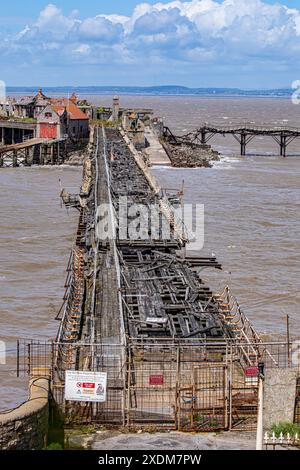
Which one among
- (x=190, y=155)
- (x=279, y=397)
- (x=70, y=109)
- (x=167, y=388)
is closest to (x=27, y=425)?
(x=167, y=388)

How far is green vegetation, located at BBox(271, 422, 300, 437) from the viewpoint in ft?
41.5

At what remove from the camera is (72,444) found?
498 inches

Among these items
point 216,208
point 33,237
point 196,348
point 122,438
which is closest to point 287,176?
A: point 216,208

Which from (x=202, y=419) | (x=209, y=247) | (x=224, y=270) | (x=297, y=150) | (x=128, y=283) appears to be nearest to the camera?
(x=202, y=419)

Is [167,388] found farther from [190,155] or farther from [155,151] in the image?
[155,151]

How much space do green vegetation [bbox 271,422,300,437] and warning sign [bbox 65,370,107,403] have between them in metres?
2.75

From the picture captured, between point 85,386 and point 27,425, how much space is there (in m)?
2.08

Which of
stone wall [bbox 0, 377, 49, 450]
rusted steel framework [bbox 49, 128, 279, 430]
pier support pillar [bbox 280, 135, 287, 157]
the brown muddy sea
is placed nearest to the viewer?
stone wall [bbox 0, 377, 49, 450]

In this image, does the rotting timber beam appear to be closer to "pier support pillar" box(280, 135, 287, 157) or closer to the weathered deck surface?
the weathered deck surface

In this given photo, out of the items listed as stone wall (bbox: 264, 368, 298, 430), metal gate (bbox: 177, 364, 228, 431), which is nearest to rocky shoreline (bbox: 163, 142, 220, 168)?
metal gate (bbox: 177, 364, 228, 431)

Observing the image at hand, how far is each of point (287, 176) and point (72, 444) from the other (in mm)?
48729

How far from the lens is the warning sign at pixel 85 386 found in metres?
13.2

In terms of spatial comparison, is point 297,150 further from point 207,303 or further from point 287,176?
point 207,303

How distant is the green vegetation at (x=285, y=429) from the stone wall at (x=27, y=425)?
3530 millimetres
